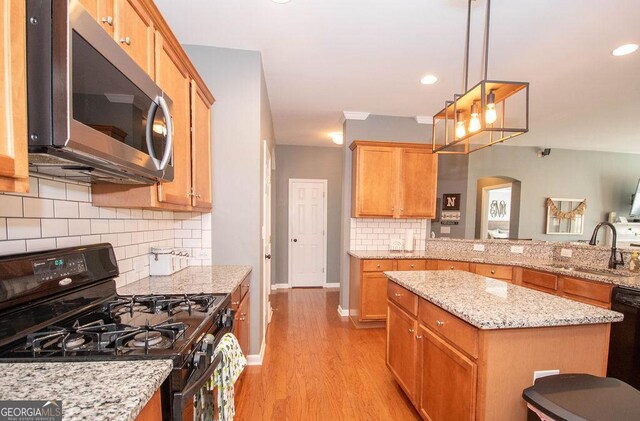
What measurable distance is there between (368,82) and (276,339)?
9.59 feet

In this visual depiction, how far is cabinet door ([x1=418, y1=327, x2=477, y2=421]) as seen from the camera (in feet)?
4.27

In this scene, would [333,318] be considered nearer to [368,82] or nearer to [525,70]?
[368,82]

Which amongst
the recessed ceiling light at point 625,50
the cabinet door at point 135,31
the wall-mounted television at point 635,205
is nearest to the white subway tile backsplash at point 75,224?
the cabinet door at point 135,31

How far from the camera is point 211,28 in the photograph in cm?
212

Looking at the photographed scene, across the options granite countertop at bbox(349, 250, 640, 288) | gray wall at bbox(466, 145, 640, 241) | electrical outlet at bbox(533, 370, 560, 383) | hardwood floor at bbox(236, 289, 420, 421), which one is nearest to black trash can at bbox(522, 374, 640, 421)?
electrical outlet at bbox(533, 370, 560, 383)

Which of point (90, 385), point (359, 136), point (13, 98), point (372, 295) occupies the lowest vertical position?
point (372, 295)

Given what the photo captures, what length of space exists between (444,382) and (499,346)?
0.41m

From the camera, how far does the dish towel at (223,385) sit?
1.12 meters

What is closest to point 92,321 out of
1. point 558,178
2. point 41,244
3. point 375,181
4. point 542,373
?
point 41,244

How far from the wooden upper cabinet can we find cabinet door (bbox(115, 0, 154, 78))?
51 cm

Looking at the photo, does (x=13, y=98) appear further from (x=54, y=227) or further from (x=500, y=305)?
(x=500, y=305)

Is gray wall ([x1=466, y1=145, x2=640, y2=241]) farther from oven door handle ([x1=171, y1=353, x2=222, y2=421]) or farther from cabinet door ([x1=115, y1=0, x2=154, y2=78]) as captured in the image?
oven door handle ([x1=171, y1=353, x2=222, y2=421])

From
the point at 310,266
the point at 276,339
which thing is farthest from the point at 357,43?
the point at 310,266

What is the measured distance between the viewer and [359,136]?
3.79 meters
